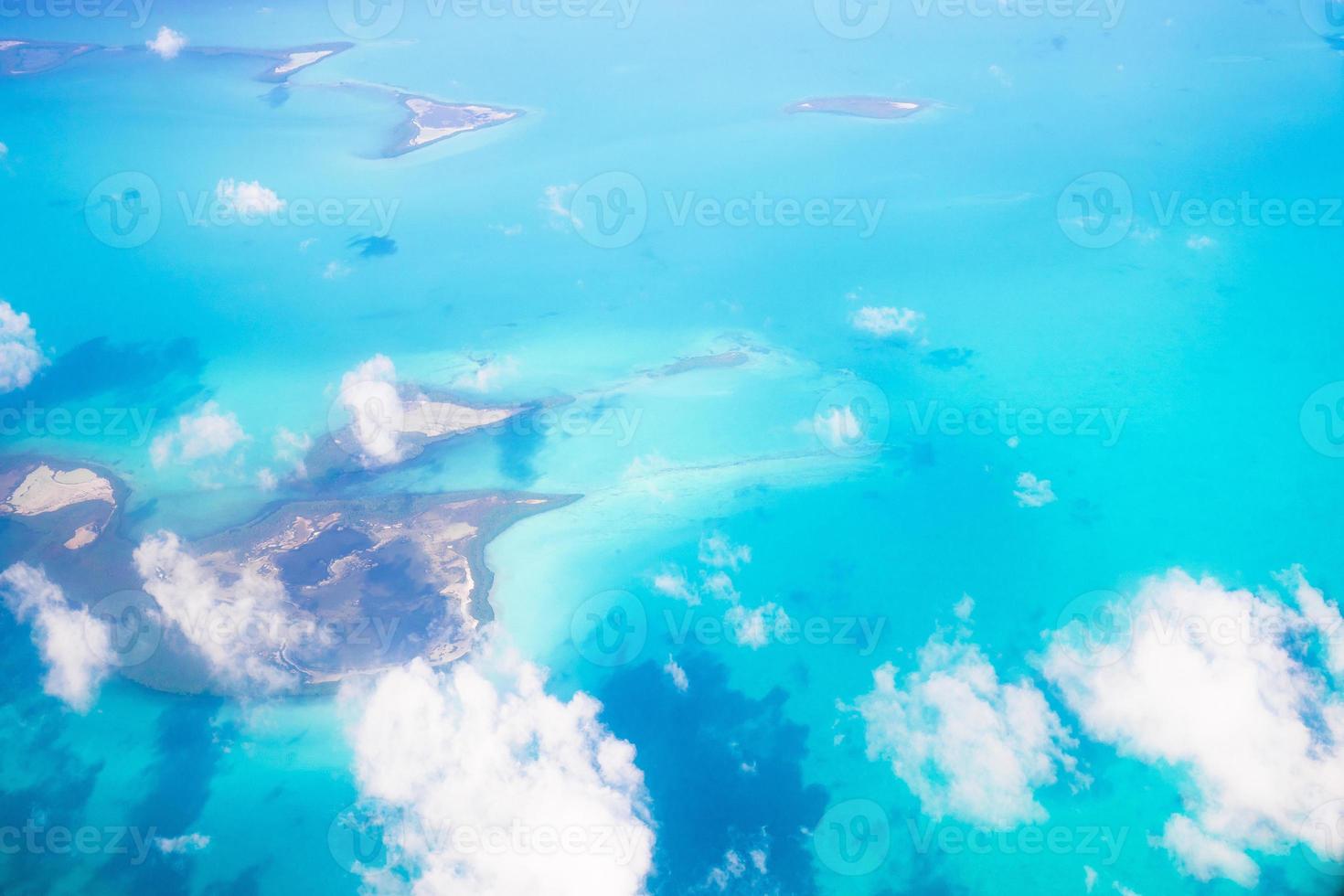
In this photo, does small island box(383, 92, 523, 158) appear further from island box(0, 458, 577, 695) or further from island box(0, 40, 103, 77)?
island box(0, 458, 577, 695)

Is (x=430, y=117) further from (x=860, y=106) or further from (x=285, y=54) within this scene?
(x=860, y=106)

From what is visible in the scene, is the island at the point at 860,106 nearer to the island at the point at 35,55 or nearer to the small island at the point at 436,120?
the small island at the point at 436,120

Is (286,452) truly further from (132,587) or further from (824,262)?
(824,262)

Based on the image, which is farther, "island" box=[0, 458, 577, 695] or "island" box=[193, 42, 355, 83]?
"island" box=[193, 42, 355, 83]

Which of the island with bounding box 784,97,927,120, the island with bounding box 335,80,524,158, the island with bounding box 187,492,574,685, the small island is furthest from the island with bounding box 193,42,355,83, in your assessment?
the island with bounding box 187,492,574,685

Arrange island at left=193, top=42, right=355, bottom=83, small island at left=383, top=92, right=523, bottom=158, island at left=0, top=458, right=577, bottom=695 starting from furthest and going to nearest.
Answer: island at left=193, top=42, right=355, bottom=83 → small island at left=383, top=92, right=523, bottom=158 → island at left=0, top=458, right=577, bottom=695

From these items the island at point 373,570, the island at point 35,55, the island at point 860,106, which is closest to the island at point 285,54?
the island at point 35,55
